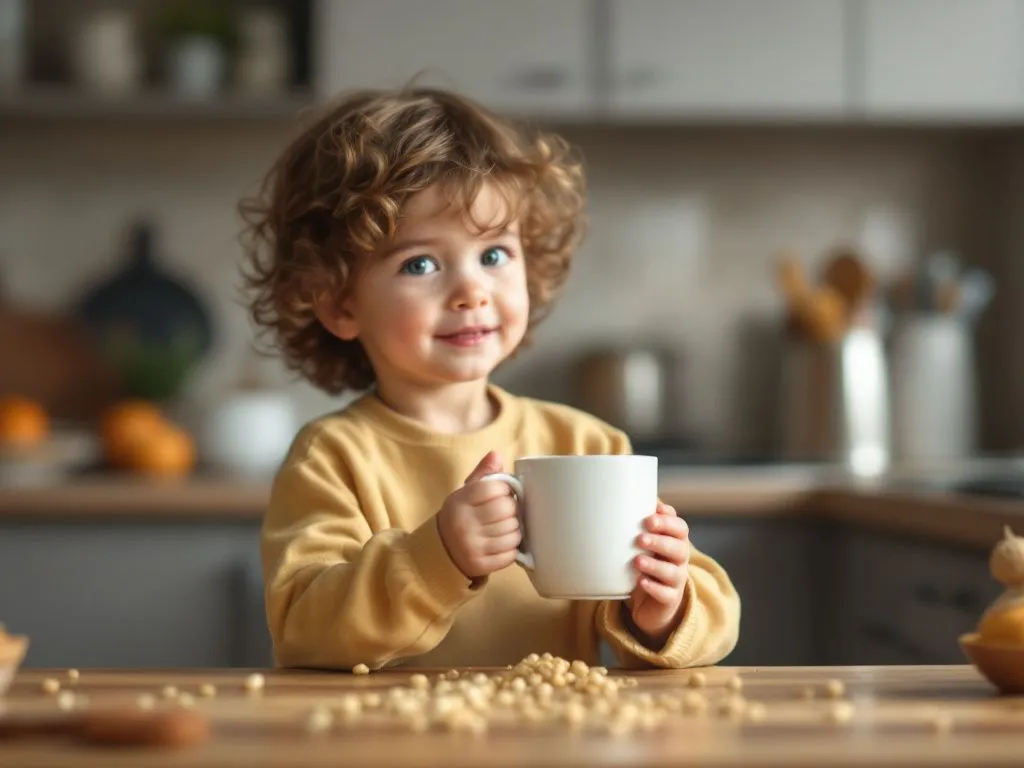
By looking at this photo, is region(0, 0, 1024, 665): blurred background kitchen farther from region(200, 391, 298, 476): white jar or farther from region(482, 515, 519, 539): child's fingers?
region(482, 515, 519, 539): child's fingers

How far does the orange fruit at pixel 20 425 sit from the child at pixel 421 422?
4.05ft

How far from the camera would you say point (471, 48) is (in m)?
2.72

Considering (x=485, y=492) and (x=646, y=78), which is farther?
(x=646, y=78)

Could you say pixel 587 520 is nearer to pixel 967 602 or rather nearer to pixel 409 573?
pixel 409 573

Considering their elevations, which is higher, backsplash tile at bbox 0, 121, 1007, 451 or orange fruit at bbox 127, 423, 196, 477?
backsplash tile at bbox 0, 121, 1007, 451

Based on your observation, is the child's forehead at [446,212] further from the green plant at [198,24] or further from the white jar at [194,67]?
the green plant at [198,24]

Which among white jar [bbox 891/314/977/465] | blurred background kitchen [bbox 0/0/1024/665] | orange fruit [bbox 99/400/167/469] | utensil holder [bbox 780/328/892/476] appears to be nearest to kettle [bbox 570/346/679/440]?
blurred background kitchen [bbox 0/0/1024/665]

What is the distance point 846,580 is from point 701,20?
115 centimetres

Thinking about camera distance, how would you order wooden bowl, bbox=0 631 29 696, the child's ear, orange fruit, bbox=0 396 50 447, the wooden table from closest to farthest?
the wooden table → wooden bowl, bbox=0 631 29 696 → the child's ear → orange fruit, bbox=0 396 50 447

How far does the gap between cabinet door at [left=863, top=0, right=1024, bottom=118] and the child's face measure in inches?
70.5

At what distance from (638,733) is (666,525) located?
0.83ft

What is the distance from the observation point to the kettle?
2943 mm

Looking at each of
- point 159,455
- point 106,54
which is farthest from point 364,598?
point 106,54

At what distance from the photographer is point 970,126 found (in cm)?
292
